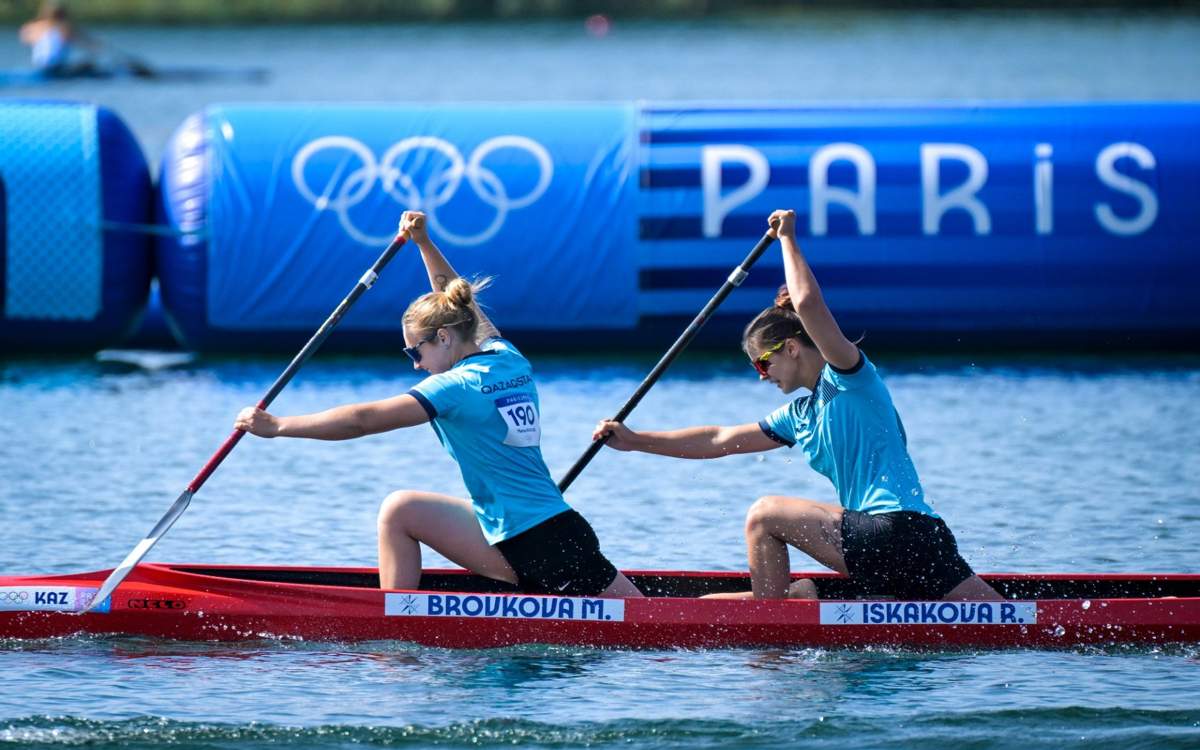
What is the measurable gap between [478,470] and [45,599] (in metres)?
1.77

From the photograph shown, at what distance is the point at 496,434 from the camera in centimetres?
761

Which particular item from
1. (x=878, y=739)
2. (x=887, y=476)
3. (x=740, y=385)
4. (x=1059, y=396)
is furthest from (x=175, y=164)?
(x=878, y=739)

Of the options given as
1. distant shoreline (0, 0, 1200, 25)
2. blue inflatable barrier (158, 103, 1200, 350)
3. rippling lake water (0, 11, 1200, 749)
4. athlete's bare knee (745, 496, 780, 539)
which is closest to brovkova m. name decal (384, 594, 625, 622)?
rippling lake water (0, 11, 1200, 749)

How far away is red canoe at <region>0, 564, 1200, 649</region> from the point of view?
7.74m

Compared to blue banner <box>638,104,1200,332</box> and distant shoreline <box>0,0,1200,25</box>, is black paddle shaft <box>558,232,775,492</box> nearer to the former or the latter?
blue banner <box>638,104,1200,332</box>

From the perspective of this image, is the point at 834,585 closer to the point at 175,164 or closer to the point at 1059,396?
the point at 1059,396

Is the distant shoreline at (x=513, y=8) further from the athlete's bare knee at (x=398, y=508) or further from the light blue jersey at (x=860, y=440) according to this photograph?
the light blue jersey at (x=860, y=440)

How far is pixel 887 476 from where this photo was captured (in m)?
7.70

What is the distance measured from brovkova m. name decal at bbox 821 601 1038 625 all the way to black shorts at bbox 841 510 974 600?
86mm

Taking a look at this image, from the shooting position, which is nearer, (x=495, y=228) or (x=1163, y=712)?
(x=1163, y=712)

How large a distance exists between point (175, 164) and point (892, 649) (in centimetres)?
902

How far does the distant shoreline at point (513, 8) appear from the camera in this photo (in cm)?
5978

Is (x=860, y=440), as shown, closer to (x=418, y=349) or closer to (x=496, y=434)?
(x=496, y=434)

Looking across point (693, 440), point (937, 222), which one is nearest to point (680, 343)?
point (693, 440)
